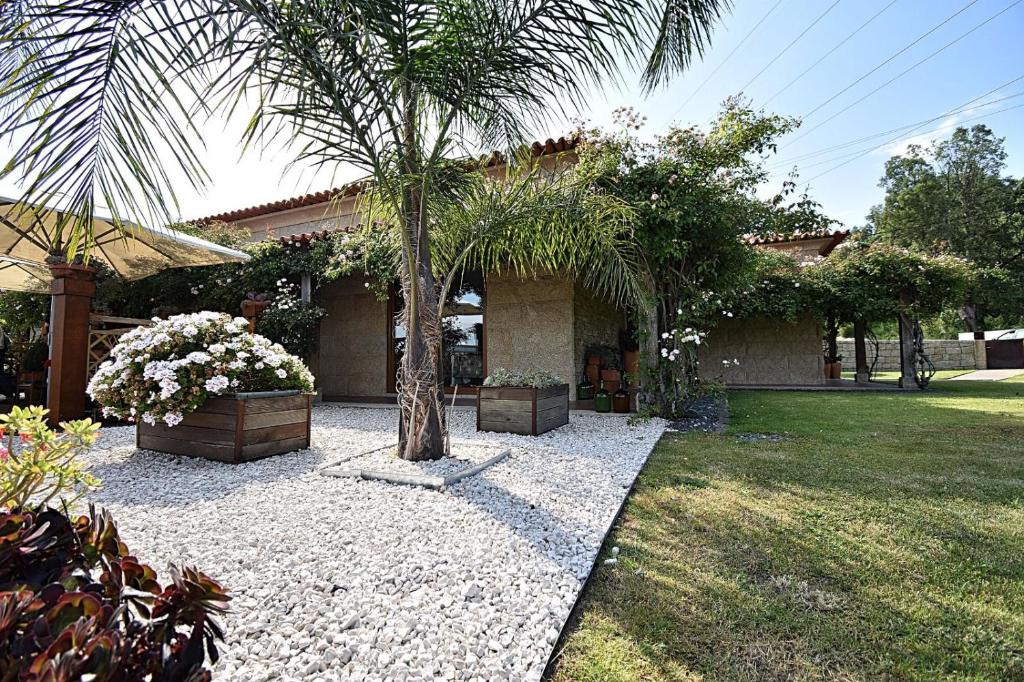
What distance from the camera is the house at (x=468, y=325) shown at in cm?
809

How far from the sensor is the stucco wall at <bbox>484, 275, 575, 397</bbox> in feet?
26.3

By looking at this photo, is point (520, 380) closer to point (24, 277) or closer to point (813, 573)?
point (813, 573)

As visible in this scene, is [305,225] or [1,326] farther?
[305,225]

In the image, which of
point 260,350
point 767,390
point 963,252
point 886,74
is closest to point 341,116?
point 260,350

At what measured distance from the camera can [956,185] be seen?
72.9ft

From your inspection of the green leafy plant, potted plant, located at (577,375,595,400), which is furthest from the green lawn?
potted plant, located at (577,375,595,400)

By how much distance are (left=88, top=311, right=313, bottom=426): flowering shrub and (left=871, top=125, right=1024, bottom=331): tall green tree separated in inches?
1040

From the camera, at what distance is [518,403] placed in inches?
225

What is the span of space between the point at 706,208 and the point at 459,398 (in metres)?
5.23

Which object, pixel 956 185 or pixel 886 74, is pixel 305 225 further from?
pixel 956 185

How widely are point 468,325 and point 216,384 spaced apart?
5.23 m

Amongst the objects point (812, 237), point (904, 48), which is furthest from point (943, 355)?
point (904, 48)

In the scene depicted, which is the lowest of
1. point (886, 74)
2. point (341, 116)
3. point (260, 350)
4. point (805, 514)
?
point (805, 514)

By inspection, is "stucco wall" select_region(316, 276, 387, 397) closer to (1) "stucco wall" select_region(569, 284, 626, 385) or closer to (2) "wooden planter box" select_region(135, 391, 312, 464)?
(1) "stucco wall" select_region(569, 284, 626, 385)
